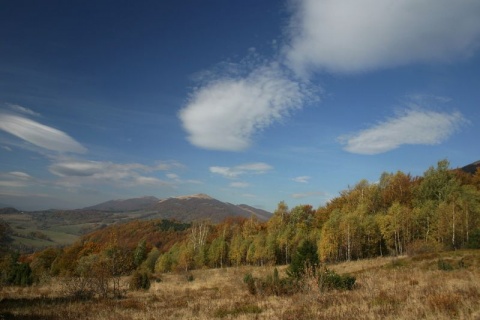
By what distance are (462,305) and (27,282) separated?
1738 inches

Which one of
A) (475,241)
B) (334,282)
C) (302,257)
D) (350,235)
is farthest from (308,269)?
(350,235)

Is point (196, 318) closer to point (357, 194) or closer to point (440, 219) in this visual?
point (440, 219)

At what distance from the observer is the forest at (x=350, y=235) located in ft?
166

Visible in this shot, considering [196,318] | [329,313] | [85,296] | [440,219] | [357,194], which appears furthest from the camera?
[357,194]

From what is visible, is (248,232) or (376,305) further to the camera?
(248,232)

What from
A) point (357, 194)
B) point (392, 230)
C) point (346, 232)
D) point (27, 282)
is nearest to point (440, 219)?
point (392, 230)

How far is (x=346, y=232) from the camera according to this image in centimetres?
6544

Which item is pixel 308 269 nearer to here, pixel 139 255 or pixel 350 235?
pixel 350 235

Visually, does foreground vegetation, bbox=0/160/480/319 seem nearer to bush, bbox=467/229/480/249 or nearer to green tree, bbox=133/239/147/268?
bush, bbox=467/229/480/249

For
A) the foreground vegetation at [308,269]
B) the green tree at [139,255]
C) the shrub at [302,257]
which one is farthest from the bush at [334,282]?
the green tree at [139,255]

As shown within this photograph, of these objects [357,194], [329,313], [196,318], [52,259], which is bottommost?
[52,259]

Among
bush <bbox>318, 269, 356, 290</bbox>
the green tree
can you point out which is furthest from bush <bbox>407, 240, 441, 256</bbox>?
the green tree

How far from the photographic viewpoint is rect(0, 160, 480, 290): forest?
5056 centimetres

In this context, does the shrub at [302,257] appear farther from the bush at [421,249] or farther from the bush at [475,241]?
the bush at [475,241]
